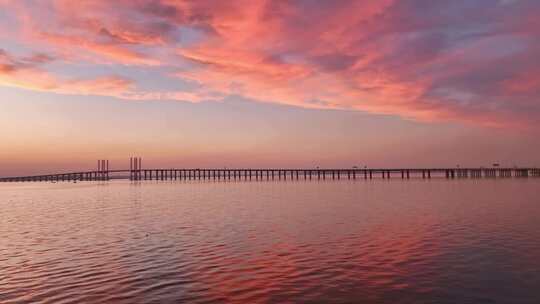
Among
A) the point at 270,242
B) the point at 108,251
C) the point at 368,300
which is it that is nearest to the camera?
the point at 368,300

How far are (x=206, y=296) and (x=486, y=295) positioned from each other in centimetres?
838

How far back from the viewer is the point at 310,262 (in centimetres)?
1941

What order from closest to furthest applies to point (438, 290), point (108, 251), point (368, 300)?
point (368, 300) → point (438, 290) → point (108, 251)

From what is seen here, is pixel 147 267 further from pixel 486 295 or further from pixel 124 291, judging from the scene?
pixel 486 295

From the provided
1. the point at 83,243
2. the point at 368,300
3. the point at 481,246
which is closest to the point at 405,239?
the point at 481,246

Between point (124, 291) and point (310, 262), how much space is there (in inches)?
301

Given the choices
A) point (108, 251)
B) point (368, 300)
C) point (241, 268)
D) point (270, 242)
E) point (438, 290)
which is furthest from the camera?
point (270, 242)

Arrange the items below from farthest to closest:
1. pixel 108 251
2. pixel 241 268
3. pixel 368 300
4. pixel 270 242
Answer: pixel 270 242 → pixel 108 251 → pixel 241 268 → pixel 368 300

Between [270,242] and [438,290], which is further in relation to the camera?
[270,242]

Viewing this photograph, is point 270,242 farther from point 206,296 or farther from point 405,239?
point 206,296

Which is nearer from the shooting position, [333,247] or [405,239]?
[333,247]

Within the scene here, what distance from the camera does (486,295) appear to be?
557 inches

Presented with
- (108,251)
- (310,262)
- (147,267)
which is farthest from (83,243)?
(310,262)

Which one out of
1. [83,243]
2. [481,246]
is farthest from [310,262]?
[83,243]
